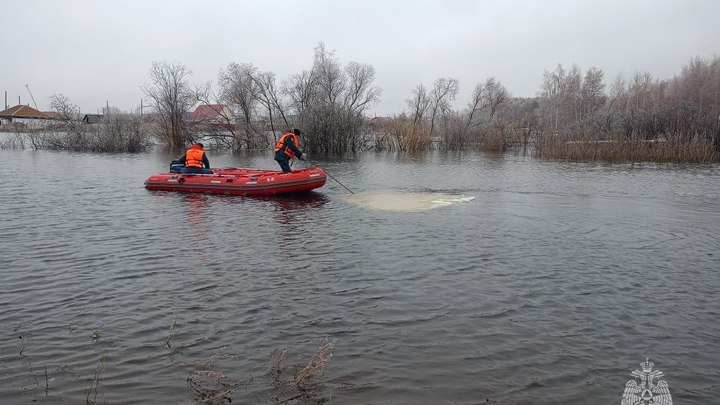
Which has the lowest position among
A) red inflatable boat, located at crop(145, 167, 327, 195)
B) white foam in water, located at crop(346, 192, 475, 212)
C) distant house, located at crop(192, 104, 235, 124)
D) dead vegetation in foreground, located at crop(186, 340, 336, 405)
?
dead vegetation in foreground, located at crop(186, 340, 336, 405)

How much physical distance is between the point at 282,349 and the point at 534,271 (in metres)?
4.47

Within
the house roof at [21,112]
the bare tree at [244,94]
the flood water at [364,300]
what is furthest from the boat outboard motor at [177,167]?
the house roof at [21,112]

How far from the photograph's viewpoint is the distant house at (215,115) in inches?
1593

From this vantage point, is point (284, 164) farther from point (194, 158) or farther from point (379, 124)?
point (379, 124)

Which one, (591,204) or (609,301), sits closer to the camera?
(609,301)

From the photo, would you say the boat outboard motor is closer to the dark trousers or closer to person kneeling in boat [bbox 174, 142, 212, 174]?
person kneeling in boat [bbox 174, 142, 212, 174]

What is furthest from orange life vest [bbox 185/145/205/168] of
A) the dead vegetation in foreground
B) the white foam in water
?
the dead vegetation in foreground

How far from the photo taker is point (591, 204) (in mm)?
14438

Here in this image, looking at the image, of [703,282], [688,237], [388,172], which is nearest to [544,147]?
[388,172]

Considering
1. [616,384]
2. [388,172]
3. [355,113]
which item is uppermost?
[355,113]

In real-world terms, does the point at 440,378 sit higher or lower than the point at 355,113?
lower

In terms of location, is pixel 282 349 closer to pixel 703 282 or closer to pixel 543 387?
pixel 543 387

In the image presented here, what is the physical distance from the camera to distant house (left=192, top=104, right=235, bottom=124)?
133 feet

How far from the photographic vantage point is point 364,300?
22.0 ft
